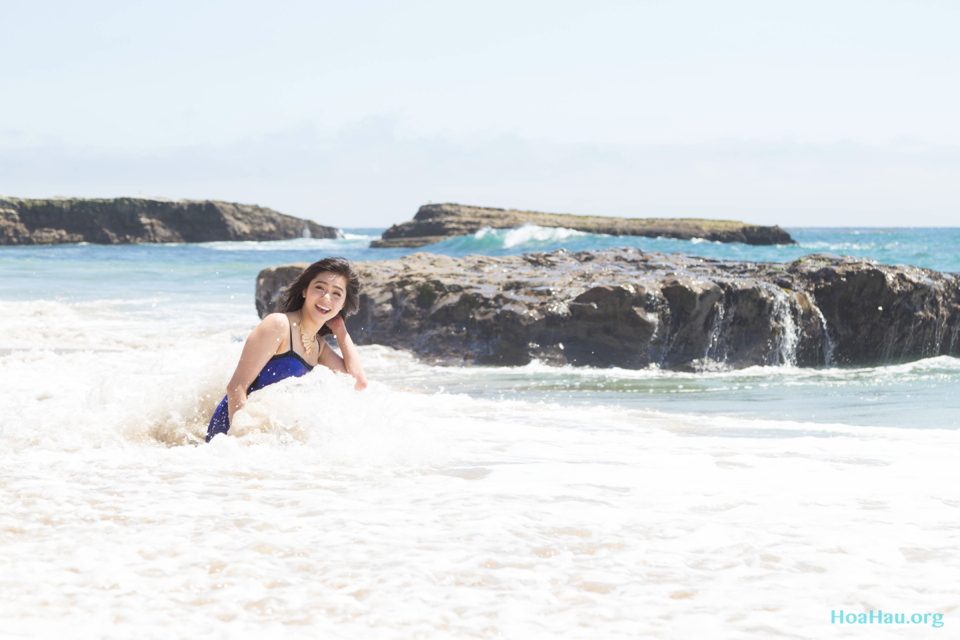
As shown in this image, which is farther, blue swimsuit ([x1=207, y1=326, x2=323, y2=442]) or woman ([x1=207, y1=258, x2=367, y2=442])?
blue swimsuit ([x1=207, y1=326, x2=323, y2=442])

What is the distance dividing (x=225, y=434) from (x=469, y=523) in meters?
1.73

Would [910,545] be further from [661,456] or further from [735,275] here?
[735,275]

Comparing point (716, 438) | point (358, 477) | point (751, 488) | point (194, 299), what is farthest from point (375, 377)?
point (194, 299)

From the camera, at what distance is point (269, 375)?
4.21 meters

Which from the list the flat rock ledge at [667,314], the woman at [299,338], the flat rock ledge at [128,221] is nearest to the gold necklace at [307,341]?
the woman at [299,338]

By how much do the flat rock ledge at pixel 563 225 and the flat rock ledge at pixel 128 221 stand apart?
76.1 feet

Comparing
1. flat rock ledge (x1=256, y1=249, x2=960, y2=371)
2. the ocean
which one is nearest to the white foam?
the ocean

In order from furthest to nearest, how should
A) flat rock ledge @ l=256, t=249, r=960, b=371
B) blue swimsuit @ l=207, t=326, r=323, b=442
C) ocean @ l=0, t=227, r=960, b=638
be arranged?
flat rock ledge @ l=256, t=249, r=960, b=371
blue swimsuit @ l=207, t=326, r=323, b=442
ocean @ l=0, t=227, r=960, b=638

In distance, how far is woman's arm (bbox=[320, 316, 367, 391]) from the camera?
14.7 ft

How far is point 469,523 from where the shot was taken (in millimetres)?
3088

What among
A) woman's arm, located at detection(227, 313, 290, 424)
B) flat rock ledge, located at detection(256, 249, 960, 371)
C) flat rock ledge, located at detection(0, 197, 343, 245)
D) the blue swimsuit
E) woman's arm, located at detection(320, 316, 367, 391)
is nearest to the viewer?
woman's arm, located at detection(227, 313, 290, 424)

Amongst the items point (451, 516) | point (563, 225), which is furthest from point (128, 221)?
point (451, 516)

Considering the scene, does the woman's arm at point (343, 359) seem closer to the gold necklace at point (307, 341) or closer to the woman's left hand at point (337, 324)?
the woman's left hand at point (337, 324)

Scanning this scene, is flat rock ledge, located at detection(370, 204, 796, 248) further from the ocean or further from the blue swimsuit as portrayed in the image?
the blue swimsuit
